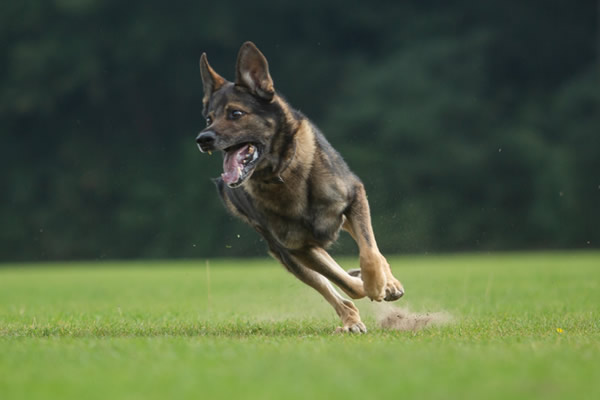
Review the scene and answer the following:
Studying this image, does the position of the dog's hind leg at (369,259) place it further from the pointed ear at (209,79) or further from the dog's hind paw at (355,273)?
the pointed ear at (209,79)

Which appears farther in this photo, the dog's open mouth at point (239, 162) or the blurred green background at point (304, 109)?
the blurred green background at point (304, 109)

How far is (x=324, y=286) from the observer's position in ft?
20.9

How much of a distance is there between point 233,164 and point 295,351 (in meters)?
1.71

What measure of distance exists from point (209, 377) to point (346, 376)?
21.4 inches

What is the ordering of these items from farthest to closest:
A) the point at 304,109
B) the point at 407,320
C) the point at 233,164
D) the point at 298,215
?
the point at 304,109 → the point at 407,320 → the point at 298,215 → the point at 233,164

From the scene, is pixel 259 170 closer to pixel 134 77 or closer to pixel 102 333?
pixel 102 333

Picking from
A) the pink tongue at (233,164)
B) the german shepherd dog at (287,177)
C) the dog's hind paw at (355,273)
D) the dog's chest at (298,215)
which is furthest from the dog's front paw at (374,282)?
the pink tongue at (233,164)

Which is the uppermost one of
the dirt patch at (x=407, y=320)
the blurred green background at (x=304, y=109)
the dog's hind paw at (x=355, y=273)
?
the dog's hind paw at (x=355, y=273)

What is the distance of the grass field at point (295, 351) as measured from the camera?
3.32m

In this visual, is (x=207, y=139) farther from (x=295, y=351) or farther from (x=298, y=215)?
(x=295, y=351)

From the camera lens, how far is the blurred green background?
25.9 metres

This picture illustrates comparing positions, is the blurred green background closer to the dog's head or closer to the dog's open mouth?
the dog's head

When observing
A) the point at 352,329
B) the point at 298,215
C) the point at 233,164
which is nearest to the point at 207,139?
the point at 233,164

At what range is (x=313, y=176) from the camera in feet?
19.2
